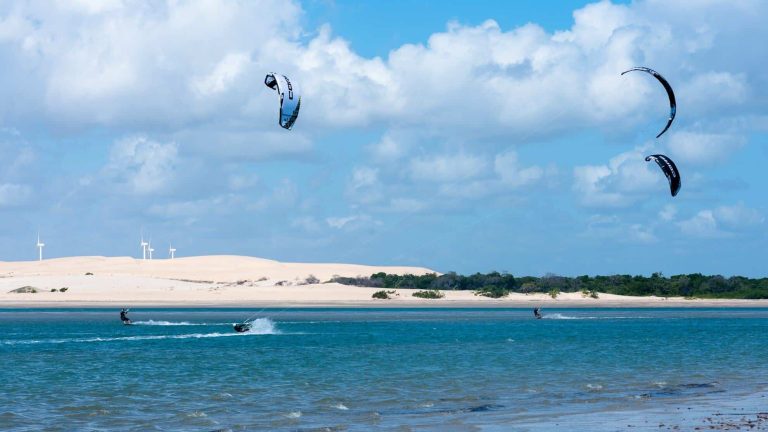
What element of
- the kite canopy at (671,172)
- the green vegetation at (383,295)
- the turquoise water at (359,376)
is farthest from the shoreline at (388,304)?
the kite canopy at (671,172)

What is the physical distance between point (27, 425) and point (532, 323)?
5165cm

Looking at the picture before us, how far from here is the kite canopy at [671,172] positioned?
28469 millimetres

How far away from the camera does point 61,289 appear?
376ft

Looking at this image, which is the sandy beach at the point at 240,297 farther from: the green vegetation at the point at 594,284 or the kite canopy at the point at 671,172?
the kite canopy at the point at 671,172

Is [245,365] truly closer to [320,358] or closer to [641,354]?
[320,358]

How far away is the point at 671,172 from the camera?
29438 millimetres

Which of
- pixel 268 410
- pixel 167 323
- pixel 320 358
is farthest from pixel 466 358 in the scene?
pixel 167 323

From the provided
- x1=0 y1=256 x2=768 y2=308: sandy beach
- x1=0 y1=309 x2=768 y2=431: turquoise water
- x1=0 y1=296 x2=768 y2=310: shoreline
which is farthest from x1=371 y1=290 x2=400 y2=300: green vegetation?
x1=0 y1=309 x2=768 y2=431: turquoise water

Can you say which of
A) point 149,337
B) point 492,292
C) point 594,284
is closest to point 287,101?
point 149,337

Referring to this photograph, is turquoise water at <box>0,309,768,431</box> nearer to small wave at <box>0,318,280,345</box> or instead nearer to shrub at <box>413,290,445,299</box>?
small wave at <box>0,318,280,345</box>

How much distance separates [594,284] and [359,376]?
92.8 metres

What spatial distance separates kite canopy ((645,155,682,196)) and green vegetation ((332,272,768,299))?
3320 inches

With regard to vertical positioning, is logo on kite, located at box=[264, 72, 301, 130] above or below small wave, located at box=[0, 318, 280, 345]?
above

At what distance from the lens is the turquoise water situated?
2309 cm
